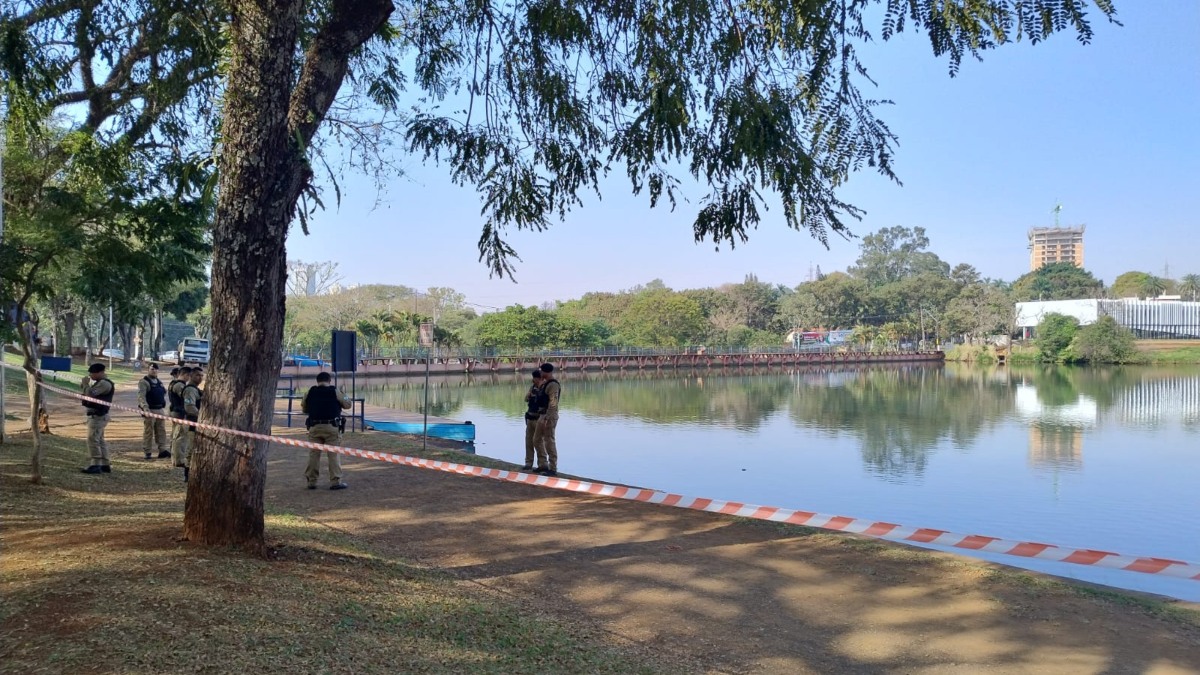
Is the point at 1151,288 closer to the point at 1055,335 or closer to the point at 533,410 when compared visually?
the point at 1055,335

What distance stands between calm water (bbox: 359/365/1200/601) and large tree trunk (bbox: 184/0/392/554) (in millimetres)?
8884

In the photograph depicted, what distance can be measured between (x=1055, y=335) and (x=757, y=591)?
8525 centimetres

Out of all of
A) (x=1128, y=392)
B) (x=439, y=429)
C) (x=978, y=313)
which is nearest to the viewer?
(x=439, y=429)

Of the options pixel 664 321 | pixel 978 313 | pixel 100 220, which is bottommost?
pixel 100 220

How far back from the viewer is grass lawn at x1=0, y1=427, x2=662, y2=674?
4.07 m

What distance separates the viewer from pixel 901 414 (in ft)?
109

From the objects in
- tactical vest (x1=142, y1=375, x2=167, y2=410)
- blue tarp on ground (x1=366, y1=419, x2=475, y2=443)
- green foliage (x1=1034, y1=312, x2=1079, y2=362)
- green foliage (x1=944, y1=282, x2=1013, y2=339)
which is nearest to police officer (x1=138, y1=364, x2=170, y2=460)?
tactical vest (x1=142, y1=375, x2=167, y2=410)

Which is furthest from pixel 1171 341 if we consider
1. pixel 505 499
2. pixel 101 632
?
pixel 101 632

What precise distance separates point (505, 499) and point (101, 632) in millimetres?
6494

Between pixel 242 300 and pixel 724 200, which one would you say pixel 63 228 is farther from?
pixel 724 200

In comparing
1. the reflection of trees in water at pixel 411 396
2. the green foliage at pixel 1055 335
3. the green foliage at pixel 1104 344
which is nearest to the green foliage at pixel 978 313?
the green foliage at pixel 1055 335

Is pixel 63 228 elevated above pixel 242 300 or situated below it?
above

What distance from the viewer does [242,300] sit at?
596 centimetres

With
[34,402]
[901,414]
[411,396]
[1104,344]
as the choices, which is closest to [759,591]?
[34,402]
